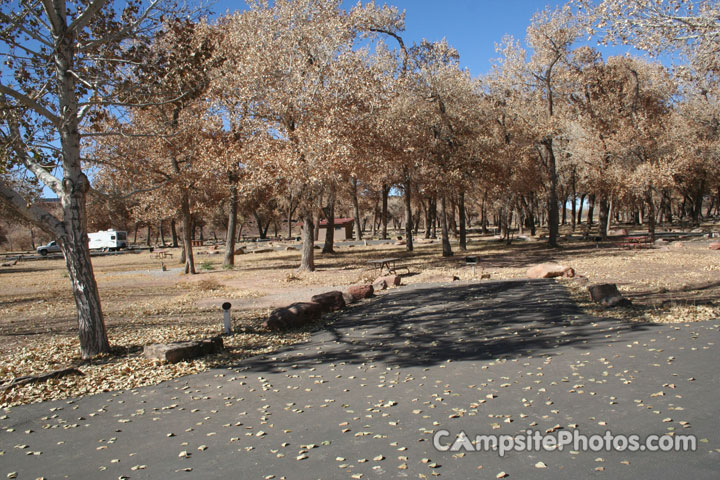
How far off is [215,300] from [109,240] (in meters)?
56.0

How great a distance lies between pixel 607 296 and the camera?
10.8 m

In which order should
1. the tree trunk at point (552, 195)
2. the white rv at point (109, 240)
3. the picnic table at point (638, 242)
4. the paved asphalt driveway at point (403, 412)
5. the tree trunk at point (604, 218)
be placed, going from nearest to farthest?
the paved asphalt driveway at point (403, 412) < the picnic table at point (638, 242) < the tree trunk at point (552, 195) < the tree trunk at point (604, 218) < the white rv at point (109, 240)

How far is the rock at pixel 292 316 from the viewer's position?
10.9m

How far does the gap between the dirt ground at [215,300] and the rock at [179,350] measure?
0.20 m

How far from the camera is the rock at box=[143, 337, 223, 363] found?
8.27 metres

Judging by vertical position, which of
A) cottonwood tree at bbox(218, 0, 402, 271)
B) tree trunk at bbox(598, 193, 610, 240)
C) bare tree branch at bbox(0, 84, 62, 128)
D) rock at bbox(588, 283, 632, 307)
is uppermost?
cottonwood tree at bbox(218, 0, 402, 271)

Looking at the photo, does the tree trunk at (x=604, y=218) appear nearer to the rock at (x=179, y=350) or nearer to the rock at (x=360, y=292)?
the rock at (x=360, y=292)

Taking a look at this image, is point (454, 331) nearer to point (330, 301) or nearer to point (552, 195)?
point (330, 301)

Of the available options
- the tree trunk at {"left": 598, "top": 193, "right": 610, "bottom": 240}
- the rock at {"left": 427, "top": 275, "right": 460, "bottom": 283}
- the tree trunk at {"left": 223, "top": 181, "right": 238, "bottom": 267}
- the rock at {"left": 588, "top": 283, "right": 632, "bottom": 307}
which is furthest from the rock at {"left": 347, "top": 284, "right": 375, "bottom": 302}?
the tree trunk at {"left": 598, "top": 193, "right": 610, "bottom": 240}

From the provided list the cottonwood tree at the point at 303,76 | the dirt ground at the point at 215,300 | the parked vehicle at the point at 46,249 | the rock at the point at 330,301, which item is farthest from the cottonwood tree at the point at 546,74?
the parked vehicle at the point at 46,249

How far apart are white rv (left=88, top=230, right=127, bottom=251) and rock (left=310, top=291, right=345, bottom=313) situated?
58145mm

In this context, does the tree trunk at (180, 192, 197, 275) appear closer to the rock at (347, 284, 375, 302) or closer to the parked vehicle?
the rock at (347, 284, 375, 302)

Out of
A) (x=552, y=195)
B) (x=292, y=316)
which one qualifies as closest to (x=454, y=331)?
(x=292, y=316)

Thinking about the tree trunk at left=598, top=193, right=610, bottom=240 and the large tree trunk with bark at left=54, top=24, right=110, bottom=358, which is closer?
the large tree trunk with bark at left=54, top=24, right=110, bottom=358
